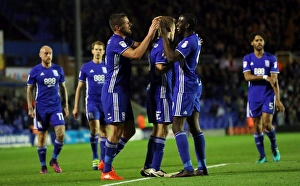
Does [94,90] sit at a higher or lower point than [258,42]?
lower

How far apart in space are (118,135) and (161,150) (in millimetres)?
714

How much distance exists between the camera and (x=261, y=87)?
14.5 metres

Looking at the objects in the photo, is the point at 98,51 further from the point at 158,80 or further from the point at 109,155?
the point at 109,155

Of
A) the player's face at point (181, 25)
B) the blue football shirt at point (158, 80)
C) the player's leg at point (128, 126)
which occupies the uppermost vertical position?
the player's face at point (181, 25)

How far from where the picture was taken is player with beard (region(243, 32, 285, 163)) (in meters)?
14.3

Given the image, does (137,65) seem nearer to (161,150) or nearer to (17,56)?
(17,56)

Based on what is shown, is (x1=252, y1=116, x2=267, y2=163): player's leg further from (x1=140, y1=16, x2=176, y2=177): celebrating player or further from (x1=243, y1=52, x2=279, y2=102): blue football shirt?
(x1=140, y1=16, x2=176, y2=177): celebrating player

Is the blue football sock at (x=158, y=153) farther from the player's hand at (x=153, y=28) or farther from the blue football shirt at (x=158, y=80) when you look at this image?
the player's hand at (x=153, y=28)

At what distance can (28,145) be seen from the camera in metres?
26.8

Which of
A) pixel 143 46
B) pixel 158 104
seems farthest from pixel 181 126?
pixel 143 46

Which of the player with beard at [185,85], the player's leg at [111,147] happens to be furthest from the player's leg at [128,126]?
the player with beard at [185,85]

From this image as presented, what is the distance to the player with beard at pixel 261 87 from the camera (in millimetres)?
14336

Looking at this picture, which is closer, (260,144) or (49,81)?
(49,81)

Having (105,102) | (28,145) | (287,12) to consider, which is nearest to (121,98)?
(105,102)
